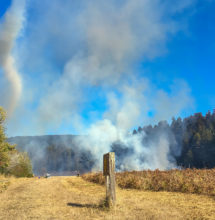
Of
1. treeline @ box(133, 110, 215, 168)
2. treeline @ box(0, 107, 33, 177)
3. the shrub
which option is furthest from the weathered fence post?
treeline @ box(133, 110, 215, 168)

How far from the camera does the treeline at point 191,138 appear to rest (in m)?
75.2

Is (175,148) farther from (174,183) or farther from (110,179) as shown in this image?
(110,179)

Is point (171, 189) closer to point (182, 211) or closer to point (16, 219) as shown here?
point (182, 211)

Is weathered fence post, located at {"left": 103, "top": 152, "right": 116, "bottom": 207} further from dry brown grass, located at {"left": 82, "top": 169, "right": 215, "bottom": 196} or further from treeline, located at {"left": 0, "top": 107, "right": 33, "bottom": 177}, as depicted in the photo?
treeline, located at {"left": 0, "top": 107, "right": 33, "bottom": 177}

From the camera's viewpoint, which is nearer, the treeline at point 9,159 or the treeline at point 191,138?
the treeline at point 9,159

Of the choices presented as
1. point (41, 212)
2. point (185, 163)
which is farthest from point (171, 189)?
point (185, 163)

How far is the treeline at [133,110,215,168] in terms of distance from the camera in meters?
75.2

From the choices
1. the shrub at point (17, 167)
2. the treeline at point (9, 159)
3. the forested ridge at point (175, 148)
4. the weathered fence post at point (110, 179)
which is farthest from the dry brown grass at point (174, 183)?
the forested ridge at point (175, 148)

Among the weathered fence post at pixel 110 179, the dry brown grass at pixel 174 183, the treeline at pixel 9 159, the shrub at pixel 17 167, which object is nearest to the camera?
the weathered fence post at pixel 110 179

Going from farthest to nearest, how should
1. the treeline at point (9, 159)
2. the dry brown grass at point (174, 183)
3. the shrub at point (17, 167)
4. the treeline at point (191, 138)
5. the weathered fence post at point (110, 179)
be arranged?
the treeline at point (191, 138) < the shrub at point (17, 167) < the treeline at point (9, 159) < the dry brown grass at point (174, 183) < the weathered fence post at point (110, 179)

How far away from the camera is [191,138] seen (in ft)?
286

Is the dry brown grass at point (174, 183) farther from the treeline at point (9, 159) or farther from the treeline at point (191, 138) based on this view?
the treeline at point (191, 138)

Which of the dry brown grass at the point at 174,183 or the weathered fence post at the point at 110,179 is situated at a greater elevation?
the weathered fence post at the point at 110,179

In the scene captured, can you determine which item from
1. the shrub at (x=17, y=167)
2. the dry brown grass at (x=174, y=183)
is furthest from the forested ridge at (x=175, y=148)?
the dry brown grass at (x=174, y=183)
